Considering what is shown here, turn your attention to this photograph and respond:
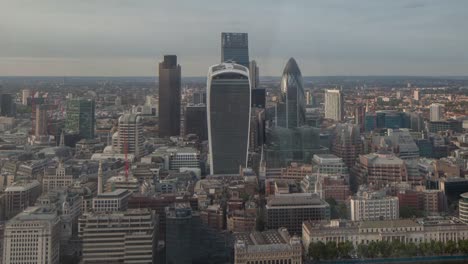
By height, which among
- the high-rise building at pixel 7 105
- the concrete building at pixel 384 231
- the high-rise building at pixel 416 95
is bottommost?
the concrete building at pixel 384 231

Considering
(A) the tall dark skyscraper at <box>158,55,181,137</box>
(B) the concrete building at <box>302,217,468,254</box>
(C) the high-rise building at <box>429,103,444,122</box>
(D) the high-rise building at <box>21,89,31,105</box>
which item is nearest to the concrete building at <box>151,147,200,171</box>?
(A) the tall dark skyscraper at <box>158,55,181,137</box>

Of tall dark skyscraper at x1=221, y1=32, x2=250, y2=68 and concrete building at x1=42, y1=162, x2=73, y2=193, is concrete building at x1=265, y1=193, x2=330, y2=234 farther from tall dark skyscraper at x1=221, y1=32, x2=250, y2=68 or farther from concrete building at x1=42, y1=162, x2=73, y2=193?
tall dark skyscraper at x1=221, y1=32, x2=250, y2=68

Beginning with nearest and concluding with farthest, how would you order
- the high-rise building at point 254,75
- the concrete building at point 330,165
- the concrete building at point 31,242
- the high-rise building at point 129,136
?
1. the concrete building at point 31,242
2. the concrete building at point 330,165
3. the high-rise building at point 254,75
4. the high-rise building at point 129,136

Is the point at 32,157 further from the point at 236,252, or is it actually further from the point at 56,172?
the point at 236,252

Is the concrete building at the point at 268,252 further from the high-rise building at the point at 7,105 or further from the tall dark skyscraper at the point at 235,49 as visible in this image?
the tall dark skyscraper at the point at 235,49

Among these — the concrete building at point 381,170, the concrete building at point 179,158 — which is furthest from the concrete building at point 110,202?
the concrete building at point 381,170
